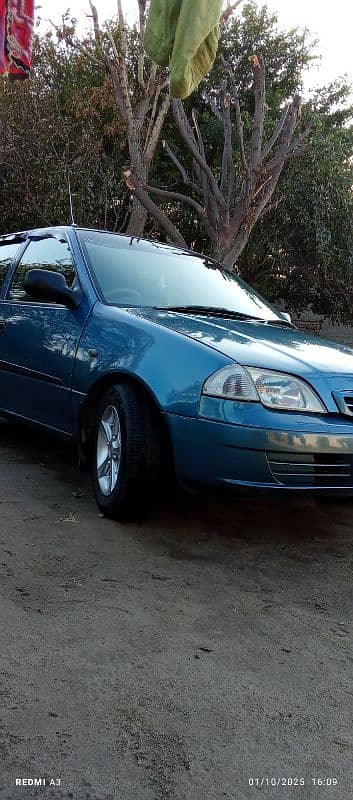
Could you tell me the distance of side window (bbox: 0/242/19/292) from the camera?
5137mm

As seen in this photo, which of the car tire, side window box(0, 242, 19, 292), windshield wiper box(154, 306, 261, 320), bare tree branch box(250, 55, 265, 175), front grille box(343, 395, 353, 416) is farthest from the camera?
bare tree branch box(250, 55, 265, 175)

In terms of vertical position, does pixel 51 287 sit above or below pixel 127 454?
above

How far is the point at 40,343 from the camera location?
4.32 m

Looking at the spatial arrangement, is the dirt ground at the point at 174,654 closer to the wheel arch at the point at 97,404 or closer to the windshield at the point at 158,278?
the wheel arch at the point at 97,404

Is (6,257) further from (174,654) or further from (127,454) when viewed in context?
(174,654)

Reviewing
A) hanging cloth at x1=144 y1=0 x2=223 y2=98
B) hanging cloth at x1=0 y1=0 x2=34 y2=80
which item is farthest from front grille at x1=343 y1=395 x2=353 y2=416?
hanging cloth at x1=0 y1=0 x2=34 y2=80

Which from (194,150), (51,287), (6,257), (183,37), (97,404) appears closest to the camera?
(183,37)

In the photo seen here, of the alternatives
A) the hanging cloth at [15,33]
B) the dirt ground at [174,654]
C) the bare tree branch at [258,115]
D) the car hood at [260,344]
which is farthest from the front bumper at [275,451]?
the bare tree branch at [258,115]

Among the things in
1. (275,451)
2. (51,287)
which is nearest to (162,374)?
(275,451)

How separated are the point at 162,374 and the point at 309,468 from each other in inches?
32.3

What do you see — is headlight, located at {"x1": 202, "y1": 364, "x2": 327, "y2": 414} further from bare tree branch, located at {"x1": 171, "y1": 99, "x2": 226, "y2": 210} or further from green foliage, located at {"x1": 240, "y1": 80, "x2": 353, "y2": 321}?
green foliage, located at {"x1": 240, "y1": 80, "x2": 353, "y2": 321}

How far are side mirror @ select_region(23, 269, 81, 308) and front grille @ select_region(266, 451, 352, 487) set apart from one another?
5.51ft

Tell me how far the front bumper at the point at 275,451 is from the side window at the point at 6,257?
104 inches

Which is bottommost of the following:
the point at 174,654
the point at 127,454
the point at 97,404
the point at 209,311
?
the point at 174,654
